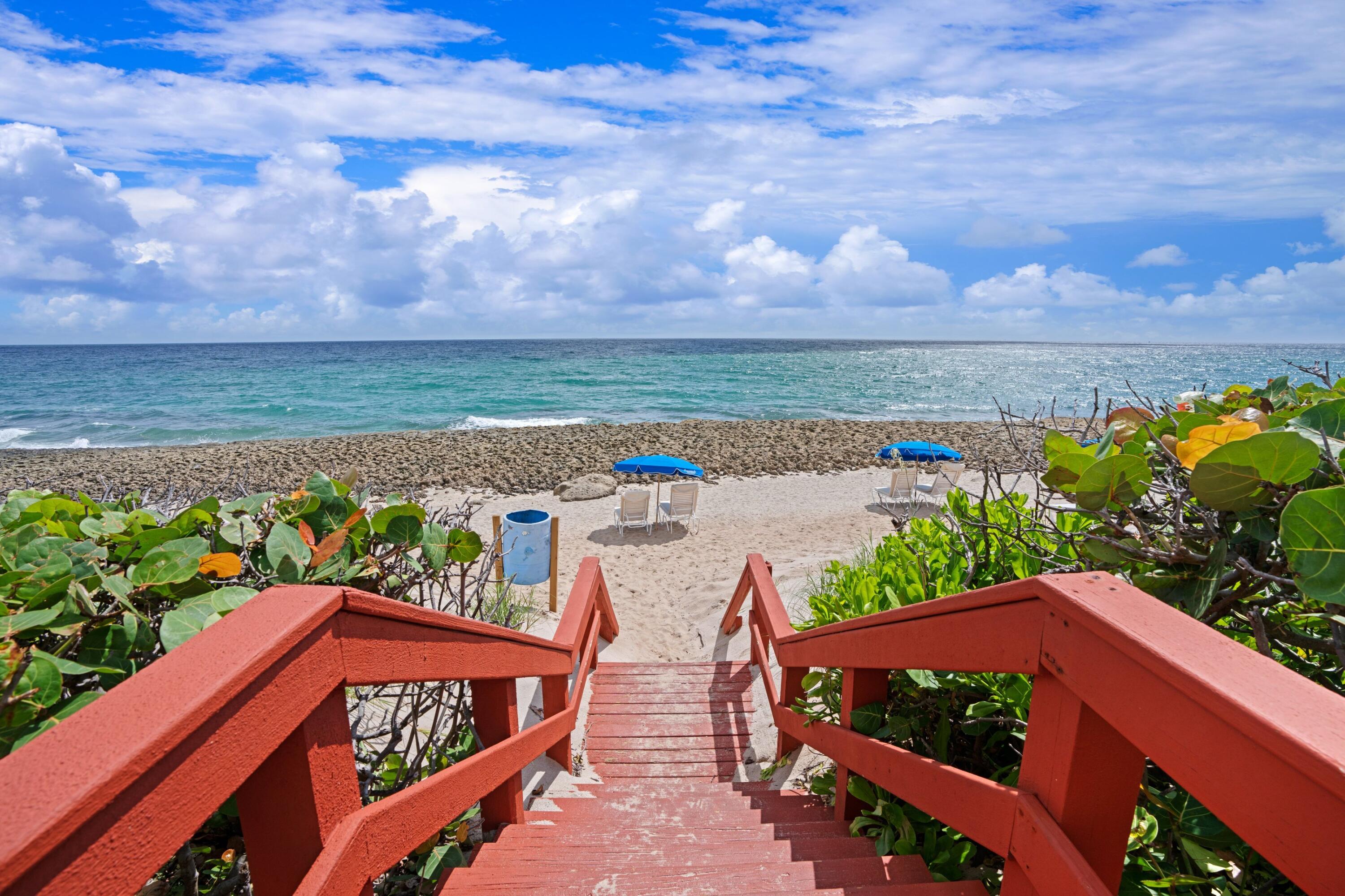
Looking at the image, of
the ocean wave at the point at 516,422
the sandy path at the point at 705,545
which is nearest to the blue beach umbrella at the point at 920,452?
the sandy path at the point at 705,545

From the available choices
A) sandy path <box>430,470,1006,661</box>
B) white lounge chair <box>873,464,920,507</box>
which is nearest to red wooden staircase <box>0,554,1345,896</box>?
sandy path <box>430,470,1006,661</box>

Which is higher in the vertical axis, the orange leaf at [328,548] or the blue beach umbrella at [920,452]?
the orange leaf at [328,548]

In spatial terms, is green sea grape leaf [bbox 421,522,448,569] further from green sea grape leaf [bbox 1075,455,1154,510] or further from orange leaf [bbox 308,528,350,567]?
green sea grape leaf [bbox 1075,455,1154,510]

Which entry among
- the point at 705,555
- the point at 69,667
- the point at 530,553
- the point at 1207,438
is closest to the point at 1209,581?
the point at 1207,438

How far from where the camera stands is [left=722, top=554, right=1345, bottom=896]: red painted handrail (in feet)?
2.25

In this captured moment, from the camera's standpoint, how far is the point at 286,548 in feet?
5.14

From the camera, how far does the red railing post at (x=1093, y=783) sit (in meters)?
1.06

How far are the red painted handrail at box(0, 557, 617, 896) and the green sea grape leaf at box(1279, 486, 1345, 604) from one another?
1.44 metres

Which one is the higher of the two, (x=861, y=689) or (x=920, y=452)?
(x=861, y=689)

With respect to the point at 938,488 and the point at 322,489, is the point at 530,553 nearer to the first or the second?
the point at 322,489

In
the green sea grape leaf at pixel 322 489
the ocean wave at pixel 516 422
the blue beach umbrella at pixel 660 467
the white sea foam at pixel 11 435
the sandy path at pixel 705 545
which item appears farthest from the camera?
the ocean wave at pixel 516 422

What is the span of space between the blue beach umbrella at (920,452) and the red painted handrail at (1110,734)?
42.9ft

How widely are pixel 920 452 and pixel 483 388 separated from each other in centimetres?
3499

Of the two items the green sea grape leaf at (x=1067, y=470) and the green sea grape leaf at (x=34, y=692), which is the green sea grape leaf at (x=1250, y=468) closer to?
the green sea grape leaf at (x=1067, y=470)
